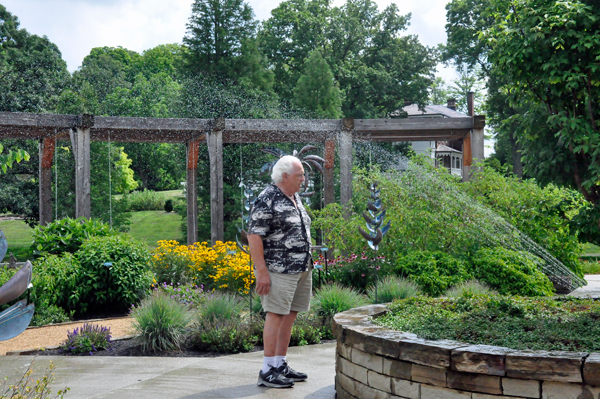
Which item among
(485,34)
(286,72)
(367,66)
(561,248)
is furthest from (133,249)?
(367,66)

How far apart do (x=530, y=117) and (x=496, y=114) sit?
85.9 feet

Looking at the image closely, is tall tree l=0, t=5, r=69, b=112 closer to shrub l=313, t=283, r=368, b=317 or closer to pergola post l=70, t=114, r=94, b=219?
pergola post l=70, t=114, r=94, b=219

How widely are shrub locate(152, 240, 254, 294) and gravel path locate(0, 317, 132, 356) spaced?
4.79ft

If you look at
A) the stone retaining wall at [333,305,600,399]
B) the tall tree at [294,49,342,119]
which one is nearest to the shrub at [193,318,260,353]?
the stone retaining wall at [333,305,600,399]

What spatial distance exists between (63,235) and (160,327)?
3764 mm

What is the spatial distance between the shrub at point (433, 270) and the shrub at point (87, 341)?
3.73 m

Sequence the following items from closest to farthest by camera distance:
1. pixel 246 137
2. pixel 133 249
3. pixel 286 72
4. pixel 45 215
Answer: pixel 133 249 → pixel 45 215 → pixel 246 137 → pixel 286 72

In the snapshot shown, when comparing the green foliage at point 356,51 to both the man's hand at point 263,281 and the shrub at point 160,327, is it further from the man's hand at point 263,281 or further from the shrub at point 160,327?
the man's hand at point 263,281

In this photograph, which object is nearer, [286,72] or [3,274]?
[3,274]

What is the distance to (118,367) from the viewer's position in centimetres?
452

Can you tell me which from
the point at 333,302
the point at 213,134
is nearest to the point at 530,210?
the point at 333,302

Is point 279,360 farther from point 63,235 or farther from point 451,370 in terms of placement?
point 63,235

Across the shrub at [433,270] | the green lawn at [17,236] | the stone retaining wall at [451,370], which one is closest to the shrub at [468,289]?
the shrub at [433,270]

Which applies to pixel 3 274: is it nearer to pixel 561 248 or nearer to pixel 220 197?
pixel 220 197
